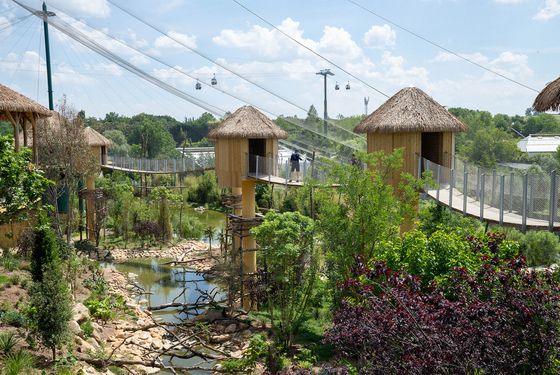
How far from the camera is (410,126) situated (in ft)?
50.2

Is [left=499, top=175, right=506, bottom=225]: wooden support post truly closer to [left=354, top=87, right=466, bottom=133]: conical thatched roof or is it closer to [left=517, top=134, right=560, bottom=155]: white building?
[left=354, top=87, right=466, bottom=133]: conical thatched roof

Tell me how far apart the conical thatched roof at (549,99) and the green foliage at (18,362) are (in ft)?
37.6

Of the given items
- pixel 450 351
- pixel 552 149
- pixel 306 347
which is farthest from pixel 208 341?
pixel 552 149

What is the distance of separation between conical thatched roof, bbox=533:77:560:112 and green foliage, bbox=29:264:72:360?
10641 millimetres

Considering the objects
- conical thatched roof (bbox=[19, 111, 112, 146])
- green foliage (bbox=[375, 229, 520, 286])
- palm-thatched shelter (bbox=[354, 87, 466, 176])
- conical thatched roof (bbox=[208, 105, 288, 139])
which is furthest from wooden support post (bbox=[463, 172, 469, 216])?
conical thatched roof (bbox=[19, 111, 112, 146])

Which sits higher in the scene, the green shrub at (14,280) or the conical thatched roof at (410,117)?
the conical thatched roof at (410,117)

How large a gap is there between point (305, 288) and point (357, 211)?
9.77 ft

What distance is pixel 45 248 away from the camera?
41.6ft

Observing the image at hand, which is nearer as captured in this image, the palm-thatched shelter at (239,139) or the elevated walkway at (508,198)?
the elevated walkway at (508,198)

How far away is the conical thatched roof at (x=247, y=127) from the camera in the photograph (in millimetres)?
19297

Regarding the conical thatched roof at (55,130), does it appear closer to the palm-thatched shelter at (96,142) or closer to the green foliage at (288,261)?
the palm-thatched shelter at (96,142)

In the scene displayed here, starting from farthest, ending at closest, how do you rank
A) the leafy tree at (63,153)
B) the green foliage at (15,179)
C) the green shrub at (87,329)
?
the leafy tree at (63,153)
the green shrub at (87,329)
the green foliage at (15,179)

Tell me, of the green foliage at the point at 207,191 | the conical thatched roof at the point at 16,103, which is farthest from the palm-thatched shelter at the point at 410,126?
the green foliage at the point at 207,191

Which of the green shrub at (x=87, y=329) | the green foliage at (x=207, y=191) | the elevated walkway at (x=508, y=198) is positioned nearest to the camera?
the elevated walkway at (x=508, y=198)
